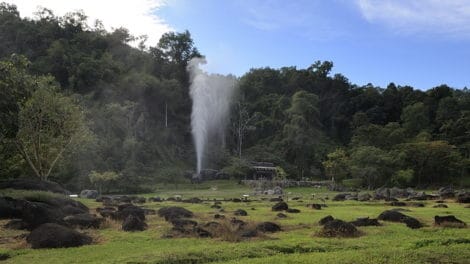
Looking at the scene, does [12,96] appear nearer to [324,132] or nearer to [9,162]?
[9,162]

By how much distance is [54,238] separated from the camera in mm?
15531

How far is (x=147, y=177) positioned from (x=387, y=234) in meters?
58.0

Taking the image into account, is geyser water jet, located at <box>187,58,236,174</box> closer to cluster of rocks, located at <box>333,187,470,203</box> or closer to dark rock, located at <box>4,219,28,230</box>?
cluster of rocks, located at <box>333,187,470,203</box>

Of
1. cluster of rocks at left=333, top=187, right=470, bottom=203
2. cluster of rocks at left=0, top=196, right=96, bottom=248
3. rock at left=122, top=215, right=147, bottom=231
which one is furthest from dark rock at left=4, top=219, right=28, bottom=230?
cluster of rocks at left=333, top=187, right=470, bottom=203

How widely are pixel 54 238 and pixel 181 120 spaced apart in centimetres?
8824

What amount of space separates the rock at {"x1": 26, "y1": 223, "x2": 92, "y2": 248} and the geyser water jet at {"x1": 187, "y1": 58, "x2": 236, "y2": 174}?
70.7 meters

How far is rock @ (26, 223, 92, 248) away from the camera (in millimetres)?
15354

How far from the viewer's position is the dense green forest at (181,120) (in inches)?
2320

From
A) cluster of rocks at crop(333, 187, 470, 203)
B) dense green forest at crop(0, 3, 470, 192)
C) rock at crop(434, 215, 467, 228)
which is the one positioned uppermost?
dense green forest at crop(0, 3, 470, 192)

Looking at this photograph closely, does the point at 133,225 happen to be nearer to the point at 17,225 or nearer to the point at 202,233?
the point at 202,233

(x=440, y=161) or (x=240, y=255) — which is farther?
(x=440, y=161)

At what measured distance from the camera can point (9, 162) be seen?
38.1 meters

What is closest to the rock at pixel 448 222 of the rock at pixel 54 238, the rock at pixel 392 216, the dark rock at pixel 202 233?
the rock at pixel 392 216

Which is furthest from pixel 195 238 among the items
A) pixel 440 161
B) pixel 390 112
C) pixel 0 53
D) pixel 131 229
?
pixel 390 112
